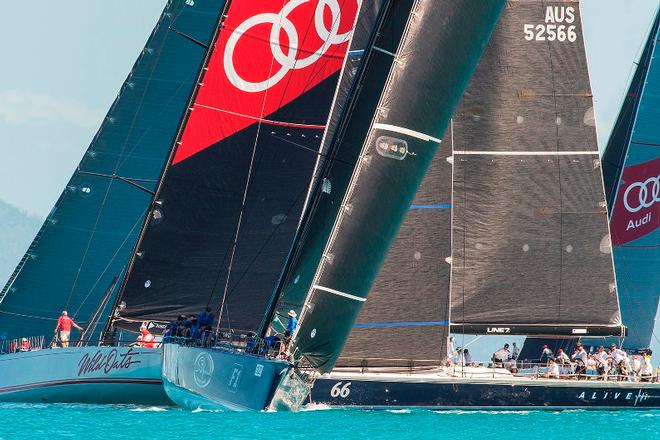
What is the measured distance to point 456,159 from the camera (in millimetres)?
33000

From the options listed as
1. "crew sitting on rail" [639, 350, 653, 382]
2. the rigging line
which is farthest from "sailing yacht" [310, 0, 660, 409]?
the rigging line

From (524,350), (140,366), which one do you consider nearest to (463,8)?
(140,366)

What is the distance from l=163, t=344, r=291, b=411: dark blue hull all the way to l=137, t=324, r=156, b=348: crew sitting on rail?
7.47ft

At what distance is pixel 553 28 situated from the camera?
3331cm

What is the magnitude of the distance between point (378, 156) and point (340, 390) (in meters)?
5.55

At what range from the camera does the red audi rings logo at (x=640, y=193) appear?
132 ft

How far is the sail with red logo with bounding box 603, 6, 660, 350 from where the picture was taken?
40219 millimetres

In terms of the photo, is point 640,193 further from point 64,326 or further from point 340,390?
point 64,326

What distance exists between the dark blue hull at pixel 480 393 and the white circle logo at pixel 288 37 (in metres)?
6.23

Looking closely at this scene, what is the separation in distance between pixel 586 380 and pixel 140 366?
9.47 m

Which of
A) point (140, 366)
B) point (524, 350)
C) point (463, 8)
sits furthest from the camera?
point (524, 350)

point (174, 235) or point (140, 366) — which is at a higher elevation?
point (174, 235)

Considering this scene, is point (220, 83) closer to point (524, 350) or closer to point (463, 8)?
point (463, 8)

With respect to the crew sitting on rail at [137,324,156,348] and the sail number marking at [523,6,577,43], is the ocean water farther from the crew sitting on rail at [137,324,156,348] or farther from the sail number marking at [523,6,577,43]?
the sail number marking at [523,6,577,43]
